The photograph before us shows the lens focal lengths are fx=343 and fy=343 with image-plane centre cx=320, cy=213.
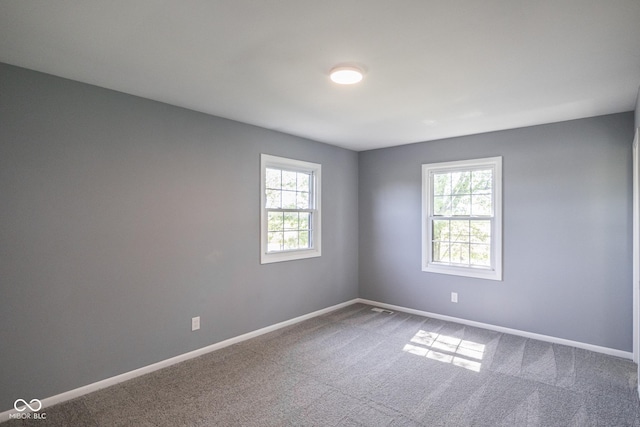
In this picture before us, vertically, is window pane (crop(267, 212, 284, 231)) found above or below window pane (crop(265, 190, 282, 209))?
below

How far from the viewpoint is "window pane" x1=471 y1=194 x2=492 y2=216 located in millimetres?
4301

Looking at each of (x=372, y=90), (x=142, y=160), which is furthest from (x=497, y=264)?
(x=142, y=160)

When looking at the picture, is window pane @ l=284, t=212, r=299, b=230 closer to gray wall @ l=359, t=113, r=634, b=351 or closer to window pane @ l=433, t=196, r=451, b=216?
gray wall @ l=359, t=113, r=634, b=351

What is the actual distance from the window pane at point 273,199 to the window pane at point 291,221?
195mm

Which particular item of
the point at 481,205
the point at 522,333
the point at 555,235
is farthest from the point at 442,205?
the point at 522,333

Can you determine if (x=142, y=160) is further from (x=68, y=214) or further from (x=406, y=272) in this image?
(x=406, y=272)

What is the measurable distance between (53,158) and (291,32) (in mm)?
2023

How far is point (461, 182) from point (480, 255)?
98cm

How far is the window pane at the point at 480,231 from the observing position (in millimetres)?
4304

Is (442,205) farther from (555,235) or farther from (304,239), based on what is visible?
(304,239)

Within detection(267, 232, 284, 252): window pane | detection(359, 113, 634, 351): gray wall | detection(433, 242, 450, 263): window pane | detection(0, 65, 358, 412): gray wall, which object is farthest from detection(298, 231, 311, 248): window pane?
detection(433, 242, 450, 263): window pane

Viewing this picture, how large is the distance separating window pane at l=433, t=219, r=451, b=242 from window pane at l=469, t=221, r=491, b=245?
32 cm

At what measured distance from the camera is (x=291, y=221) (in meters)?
4.50

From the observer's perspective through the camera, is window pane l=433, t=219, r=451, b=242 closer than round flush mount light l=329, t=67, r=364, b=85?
No
